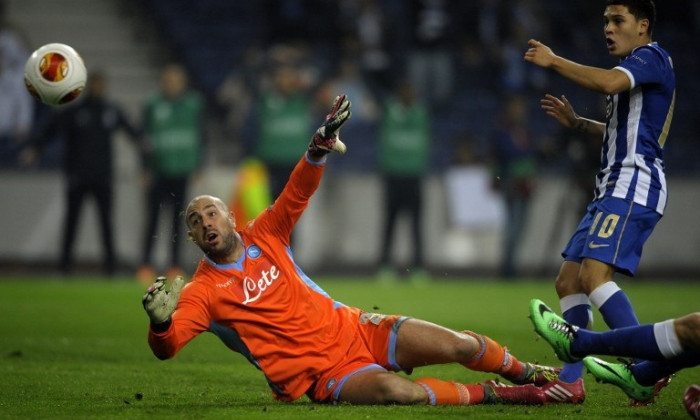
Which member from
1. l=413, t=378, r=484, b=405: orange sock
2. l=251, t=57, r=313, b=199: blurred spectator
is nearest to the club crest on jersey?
l=413, t=378, r=484, b=405: orange sock

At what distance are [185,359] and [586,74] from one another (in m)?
4.28

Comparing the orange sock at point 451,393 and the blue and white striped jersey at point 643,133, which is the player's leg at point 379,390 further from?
the blue and white striped jersey at point 643,133

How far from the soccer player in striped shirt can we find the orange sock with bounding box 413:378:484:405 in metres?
0.45

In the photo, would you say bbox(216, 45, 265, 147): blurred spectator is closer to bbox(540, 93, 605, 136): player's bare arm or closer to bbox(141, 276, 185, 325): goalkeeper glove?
bbox(540, 93, 605, 136): player's bare arm

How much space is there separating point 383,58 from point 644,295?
715cm

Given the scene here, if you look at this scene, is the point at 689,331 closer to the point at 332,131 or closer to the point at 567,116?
the point at 567,116

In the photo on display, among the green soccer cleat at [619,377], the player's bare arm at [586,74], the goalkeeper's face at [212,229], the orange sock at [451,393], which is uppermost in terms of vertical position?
the player's bare arm at [586,74]

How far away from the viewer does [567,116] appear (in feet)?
22.3

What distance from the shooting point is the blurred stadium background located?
17.6m

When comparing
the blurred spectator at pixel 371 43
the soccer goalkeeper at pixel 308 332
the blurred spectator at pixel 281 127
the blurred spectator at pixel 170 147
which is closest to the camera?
the soccer goalkeeper at pixel 308 332

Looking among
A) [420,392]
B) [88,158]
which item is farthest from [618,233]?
[88,158]

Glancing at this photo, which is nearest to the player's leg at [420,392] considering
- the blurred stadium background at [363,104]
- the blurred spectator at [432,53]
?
the blurred stadium background at [363,104]

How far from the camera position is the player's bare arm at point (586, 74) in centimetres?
580

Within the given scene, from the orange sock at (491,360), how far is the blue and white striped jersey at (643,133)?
41.4 inches
